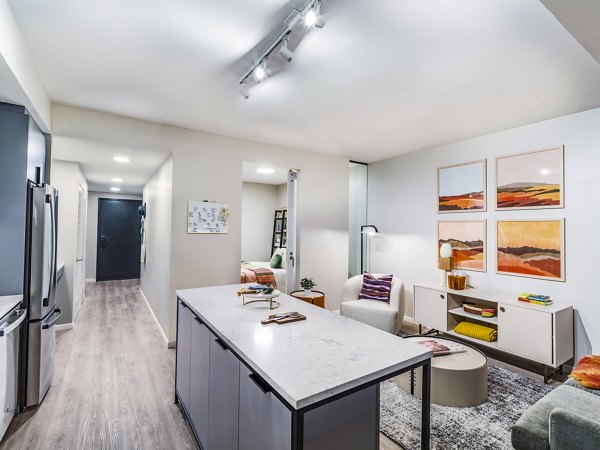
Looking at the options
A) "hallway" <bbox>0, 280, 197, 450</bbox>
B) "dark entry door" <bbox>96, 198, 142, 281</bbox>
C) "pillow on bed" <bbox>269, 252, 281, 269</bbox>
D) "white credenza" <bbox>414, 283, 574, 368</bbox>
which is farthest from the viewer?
"dark entry door" <bbox>96, 198, 142, 281</bbox>

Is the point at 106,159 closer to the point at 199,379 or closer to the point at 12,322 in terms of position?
the point at 12,322

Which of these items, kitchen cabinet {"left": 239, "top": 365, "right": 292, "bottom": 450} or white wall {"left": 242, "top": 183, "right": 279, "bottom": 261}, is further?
white wall {"left": 242, "top": 183, "right": 279, "bottom": 261}

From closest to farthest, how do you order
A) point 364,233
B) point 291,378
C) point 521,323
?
point 291,378
point 521,323
point 364,233

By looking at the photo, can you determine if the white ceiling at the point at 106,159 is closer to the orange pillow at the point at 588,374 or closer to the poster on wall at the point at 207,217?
the poster on wall at the point at 207,217

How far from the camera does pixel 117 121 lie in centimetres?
322

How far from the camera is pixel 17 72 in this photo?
180 cm

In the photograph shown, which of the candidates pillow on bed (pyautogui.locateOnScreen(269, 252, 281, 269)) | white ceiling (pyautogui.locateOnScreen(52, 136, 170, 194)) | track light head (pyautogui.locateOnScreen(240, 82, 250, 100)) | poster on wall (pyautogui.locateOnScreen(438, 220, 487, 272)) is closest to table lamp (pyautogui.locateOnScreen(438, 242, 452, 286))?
poster on wall (pyautogui.locateOnScreen(438, 220, 487, 272))

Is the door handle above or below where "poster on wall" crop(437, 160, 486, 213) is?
below

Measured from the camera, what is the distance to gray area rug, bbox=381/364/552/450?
196 cm

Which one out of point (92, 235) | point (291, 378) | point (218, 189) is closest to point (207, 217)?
point (218, 189)

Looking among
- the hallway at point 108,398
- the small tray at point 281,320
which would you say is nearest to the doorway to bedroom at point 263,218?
the hallway at point 108,398

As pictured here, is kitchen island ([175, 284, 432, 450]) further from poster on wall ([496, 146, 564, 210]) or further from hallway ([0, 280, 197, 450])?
poster on wall ([496, 146, 564, 210])

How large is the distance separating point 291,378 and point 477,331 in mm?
2979

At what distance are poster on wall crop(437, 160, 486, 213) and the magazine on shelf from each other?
1.80m
